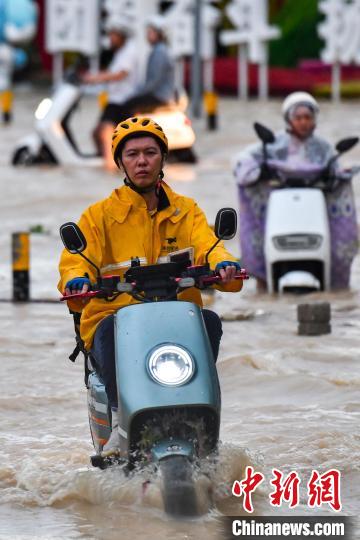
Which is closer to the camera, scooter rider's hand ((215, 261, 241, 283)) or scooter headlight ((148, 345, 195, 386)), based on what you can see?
scooter headlight ((148, 345, 195, 386))

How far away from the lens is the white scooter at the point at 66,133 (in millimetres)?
20047

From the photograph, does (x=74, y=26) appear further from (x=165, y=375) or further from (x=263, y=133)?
(x=165, y=375)

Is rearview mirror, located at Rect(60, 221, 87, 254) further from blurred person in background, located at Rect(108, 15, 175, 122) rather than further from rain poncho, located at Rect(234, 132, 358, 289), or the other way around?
blurred person in background, located at Rect(108, 15, 175, 122)

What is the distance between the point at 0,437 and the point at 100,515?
150cm

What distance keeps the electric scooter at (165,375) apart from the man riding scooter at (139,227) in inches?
8.6

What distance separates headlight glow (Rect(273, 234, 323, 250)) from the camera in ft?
38.3

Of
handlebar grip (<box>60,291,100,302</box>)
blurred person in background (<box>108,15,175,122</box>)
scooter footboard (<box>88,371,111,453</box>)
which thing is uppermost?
blurred person in background (<box>108,15,175,122</box>)

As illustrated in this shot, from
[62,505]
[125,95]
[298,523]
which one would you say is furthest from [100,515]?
[125,95]

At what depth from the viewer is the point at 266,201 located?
478 inches

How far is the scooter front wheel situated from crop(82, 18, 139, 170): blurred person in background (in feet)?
45.7

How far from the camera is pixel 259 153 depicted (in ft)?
38.8

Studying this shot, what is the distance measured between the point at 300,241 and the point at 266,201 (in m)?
0.58

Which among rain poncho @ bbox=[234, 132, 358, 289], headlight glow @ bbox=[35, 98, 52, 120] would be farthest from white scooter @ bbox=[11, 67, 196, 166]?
rain poncho @ bbox=[234, 132, 358, 289]

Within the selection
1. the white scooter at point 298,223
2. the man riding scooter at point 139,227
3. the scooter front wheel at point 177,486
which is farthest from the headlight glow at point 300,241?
the scooter front wheel at point 177,486
